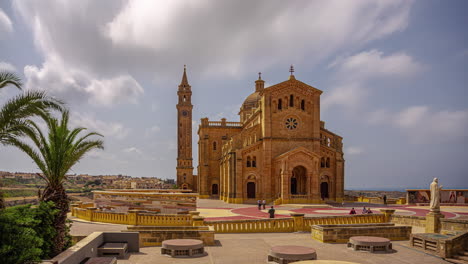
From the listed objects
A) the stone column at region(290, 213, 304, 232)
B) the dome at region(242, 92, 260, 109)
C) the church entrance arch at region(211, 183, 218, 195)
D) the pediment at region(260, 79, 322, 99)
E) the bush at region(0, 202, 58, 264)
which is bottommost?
the church entrance arch at region(211, 183, 218, 195)

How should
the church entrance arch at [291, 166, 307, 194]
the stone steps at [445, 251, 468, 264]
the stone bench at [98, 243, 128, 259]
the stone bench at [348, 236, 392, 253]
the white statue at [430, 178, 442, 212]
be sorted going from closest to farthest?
the stone bench at [98, 243, 128, 259] → the stone steps at [445, 251, 468, 264] → the stone bench at [348, 236, 392, 253] → the white statue at [430, 178, 442, 212] → the church entrance arch at [291, 166, 307, 194]

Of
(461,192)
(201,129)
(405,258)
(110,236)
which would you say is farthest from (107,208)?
(461,192)

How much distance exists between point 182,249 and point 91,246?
3299mm

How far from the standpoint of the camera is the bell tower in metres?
72.1

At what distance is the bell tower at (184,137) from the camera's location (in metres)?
72.1

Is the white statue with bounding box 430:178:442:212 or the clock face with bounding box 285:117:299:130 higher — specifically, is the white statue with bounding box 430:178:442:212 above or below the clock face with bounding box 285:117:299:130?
below

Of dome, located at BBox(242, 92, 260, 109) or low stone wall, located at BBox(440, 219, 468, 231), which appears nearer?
low stone wall, located at BBox(440, 219, 468, 231)

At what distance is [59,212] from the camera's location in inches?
469

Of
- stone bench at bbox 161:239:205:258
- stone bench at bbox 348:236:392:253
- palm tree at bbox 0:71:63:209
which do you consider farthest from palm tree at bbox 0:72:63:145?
stone bench at bbox 348:236:392:253

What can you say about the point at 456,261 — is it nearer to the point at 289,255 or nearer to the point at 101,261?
the point at 289,255

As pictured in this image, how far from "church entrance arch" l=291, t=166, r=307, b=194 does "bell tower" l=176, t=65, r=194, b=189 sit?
28721 millimetres

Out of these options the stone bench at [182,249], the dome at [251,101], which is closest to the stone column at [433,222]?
the stone bench at [182,249]

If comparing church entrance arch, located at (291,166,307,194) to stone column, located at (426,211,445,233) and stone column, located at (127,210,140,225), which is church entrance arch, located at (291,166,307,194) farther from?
stone column, located at (127,210,140,225)

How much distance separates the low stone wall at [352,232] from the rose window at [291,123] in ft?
94.5
